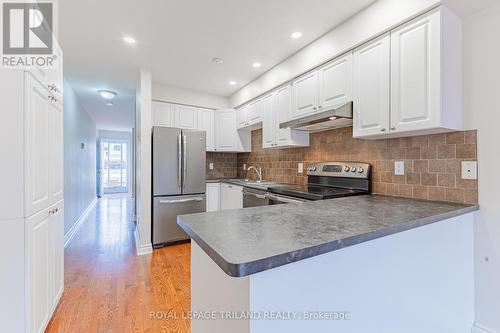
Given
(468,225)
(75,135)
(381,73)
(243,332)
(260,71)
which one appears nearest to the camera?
(243,332)

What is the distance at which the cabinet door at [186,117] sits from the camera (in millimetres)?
4129

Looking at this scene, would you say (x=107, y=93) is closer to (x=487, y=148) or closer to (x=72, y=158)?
(x=72, y=158)

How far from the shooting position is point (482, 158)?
1635 mm

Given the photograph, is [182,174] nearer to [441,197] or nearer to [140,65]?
[140,65]

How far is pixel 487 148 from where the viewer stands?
1613mm

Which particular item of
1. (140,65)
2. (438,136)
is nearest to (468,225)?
(438,136)

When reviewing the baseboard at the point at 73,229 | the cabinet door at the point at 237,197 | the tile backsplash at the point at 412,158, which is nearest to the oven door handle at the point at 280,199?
the tile backsplash at the point at 412,158

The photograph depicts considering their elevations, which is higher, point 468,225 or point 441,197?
point 441,197

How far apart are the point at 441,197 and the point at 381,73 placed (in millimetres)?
1069

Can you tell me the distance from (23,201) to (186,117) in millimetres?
3031

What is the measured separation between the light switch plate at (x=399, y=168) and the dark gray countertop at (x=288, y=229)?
0.54 m

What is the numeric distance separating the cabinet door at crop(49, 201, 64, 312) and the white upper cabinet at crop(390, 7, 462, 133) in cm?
278

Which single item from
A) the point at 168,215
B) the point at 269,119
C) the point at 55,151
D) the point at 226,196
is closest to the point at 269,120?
the point at 269,119

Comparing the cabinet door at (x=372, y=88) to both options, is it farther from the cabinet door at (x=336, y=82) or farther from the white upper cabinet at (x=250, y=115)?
the white upper cabinet at (x=250, y=115)
